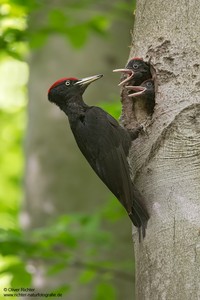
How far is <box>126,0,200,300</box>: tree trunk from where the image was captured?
335 centimetres

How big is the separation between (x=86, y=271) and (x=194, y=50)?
8.22 feet

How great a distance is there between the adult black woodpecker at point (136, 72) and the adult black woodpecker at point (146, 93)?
55 millimetres

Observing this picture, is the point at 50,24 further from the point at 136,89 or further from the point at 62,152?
the point at 136,89

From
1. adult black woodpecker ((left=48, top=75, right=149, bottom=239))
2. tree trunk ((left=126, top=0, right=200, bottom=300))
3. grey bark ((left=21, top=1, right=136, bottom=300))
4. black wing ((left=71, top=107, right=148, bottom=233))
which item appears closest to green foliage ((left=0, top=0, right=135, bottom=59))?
grey bark ((left=21, top=1, right=136, bottom=300))

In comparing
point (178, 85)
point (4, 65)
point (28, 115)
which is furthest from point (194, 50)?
point (4, 65)

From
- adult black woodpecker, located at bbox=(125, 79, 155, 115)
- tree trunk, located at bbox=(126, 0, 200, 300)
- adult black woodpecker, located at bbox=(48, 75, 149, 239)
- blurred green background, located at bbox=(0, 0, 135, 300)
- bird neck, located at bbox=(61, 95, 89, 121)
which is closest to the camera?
tree trunk, located at bbox=(126, 0, 200, 300)

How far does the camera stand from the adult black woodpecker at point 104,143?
12.8 feet

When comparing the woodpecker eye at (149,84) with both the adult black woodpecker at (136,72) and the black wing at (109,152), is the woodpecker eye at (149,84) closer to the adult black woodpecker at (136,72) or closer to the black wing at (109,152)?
the adult black woodpecker at (136,72)

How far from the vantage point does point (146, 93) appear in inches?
175

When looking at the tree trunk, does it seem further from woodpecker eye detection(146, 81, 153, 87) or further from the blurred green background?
the blurred green background

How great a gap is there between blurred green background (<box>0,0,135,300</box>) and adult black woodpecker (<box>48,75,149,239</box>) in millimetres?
168

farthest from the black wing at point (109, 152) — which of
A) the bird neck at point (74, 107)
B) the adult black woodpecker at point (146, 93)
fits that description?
the adult black woodpecker at point (146, 93)

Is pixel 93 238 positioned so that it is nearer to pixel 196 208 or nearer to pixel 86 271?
pixel 86 271

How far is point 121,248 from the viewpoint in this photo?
6750 mm
